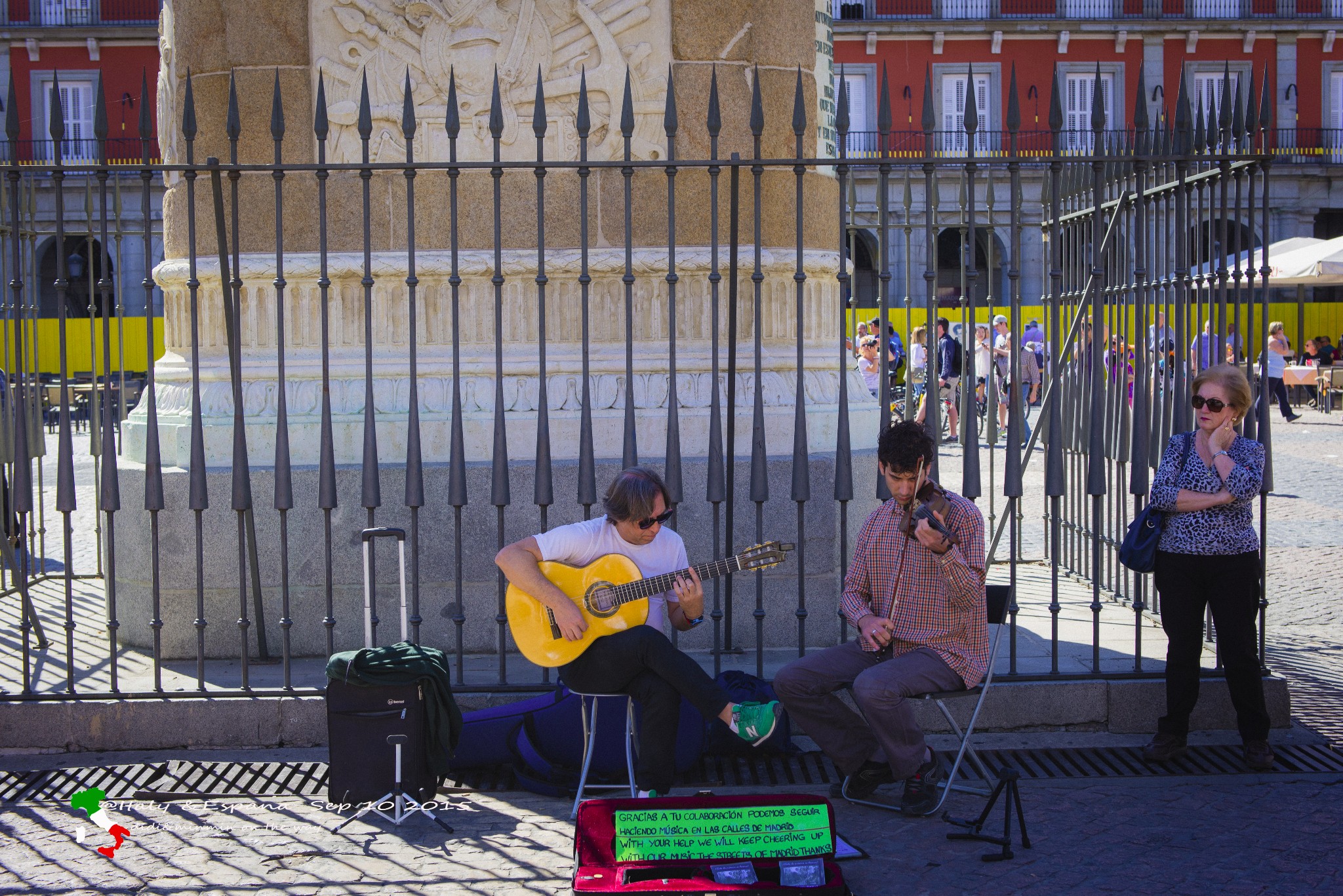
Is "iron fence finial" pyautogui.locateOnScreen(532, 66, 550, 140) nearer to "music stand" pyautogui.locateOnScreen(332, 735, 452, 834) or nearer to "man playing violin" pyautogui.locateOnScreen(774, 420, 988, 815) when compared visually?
"man playing violin" pyautogui.locateOnScreen(774, 420, 988, 815)

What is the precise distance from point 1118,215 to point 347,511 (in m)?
4.20

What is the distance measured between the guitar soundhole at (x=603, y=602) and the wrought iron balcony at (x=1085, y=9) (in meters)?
32.3

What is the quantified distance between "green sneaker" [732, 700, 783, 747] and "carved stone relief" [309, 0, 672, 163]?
296 cm

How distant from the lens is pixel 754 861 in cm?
363

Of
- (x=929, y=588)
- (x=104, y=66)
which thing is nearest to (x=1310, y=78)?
(x=104, y=66)

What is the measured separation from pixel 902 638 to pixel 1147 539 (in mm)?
1149

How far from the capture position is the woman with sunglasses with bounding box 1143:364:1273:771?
4.84m

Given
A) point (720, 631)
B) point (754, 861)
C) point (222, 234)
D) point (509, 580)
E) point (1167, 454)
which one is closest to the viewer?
point (754, 861)

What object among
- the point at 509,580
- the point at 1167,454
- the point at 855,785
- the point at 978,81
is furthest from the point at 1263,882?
the point at 978,81

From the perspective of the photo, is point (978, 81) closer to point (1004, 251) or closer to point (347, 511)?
point (1004, 251)

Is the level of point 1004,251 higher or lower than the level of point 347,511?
higher

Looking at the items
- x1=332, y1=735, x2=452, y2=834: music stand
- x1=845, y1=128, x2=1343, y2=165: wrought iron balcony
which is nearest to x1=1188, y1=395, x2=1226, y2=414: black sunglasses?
x1=332, y1=735, x2=452, y2=834: music stand

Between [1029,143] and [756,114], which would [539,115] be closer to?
[756,114]

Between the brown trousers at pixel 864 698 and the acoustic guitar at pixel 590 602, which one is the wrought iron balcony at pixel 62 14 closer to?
the acoustic guitar at pixel 590 602
